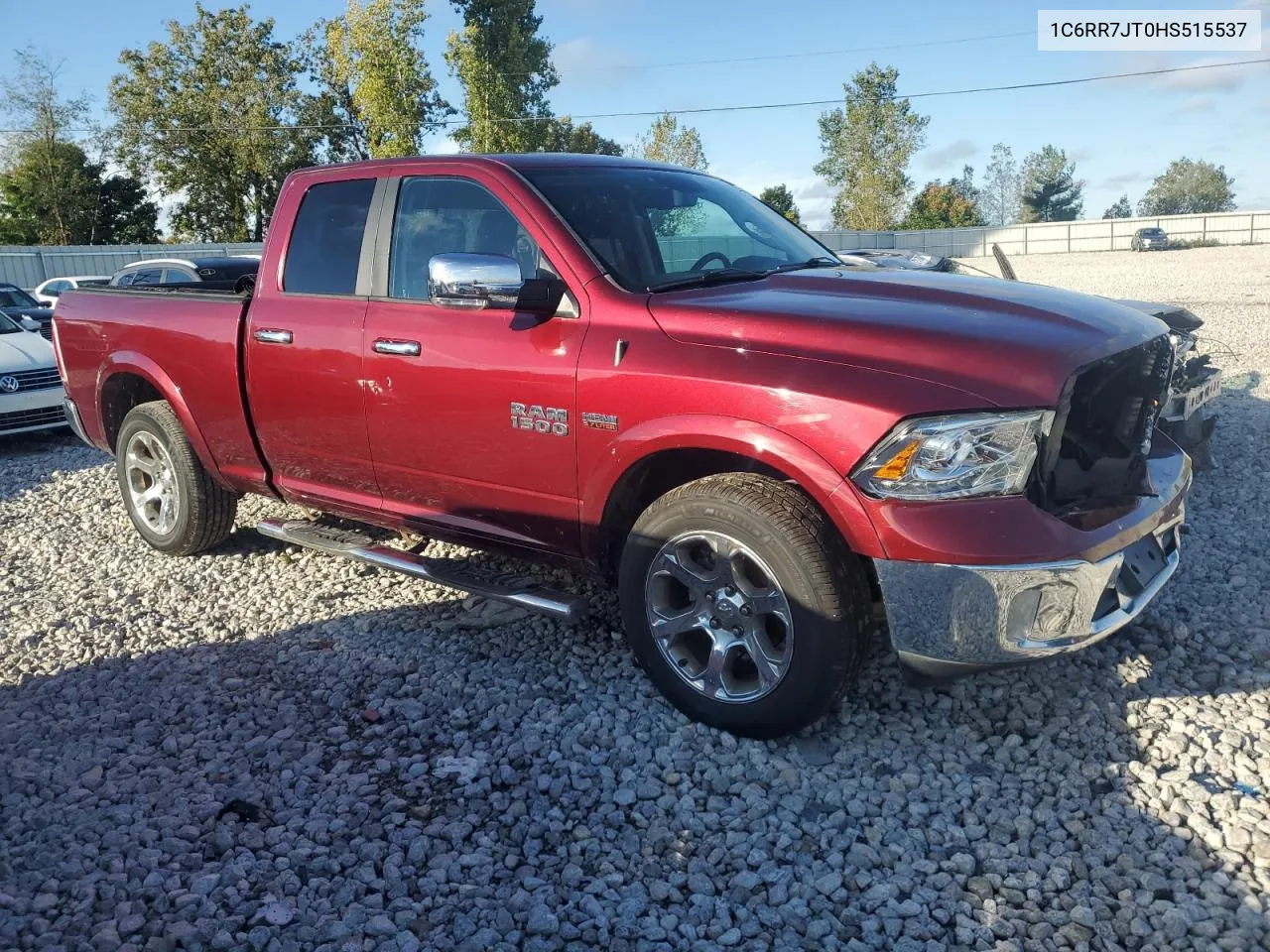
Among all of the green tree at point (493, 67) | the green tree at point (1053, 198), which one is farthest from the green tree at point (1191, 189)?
the green tree at point (493, 67)

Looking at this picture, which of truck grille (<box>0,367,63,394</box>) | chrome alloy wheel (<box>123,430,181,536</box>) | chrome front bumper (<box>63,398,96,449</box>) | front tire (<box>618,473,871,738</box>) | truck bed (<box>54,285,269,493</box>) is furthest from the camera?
truck grille (<box>0,367,63,394</box>)

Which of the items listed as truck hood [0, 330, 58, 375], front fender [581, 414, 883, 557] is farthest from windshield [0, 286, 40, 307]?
front fender [581, 414, 883, 557]

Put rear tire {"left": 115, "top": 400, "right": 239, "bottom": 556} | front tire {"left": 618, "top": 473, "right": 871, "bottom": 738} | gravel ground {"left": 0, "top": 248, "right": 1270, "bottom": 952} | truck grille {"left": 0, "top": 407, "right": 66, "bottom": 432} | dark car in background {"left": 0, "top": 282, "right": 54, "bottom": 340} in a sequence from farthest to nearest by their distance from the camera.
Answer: dark car in background {"left": 0, "top": 282, "right": 54, "bottom": 340}
truck grille {"left": 0, "top": 407, "right": 66, "bottom": 432}
rear tire {"left": 115, "top": 400, "right": 239, "bottom": 556}
front tire {"left": 618, "top": 473, "right": 871, "bottom": 738}
gravel ground {"left": 0, "top": 248, "right": 1270, "bottom": 952}

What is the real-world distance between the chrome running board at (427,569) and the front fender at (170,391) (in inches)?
18.0

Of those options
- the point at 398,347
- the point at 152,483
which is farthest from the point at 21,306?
the point at 398,347

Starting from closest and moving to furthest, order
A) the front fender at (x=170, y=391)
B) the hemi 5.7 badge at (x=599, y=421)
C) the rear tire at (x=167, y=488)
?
the hemi 5.7 badge at (x=599, y=421) → the front fender at (x=170, y=391) → the rear tire at (x=167, y=488)

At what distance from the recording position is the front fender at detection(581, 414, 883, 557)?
2996 millimetres

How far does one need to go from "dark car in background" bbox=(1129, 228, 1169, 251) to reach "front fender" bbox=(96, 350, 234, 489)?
152 feet

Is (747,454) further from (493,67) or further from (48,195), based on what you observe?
(48,195)

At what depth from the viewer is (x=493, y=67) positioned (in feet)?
99.9

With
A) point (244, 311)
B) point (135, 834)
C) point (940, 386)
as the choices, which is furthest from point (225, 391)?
point (940, 386)

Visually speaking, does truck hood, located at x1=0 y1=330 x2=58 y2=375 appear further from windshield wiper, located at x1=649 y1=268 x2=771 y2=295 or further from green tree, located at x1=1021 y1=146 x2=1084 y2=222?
green tree, located at x1=1021 y1=146 x2=1084 y2=222

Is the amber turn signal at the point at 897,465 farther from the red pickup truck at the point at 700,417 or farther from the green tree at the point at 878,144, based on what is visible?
the green tree at the point at 878,144

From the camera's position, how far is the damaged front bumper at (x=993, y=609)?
288 centimetres
